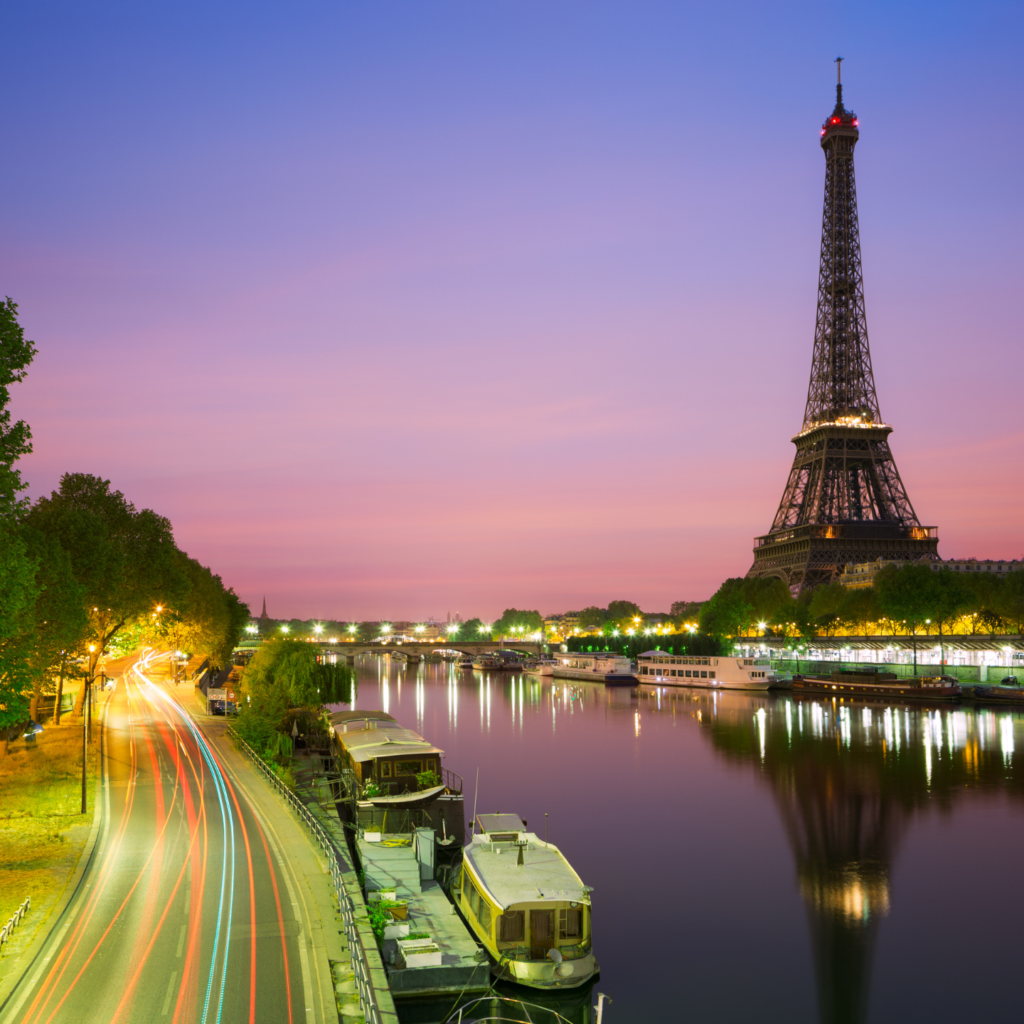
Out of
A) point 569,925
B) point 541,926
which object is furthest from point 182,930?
point 569,925

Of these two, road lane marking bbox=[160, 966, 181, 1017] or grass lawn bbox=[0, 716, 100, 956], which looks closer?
road lane marking bbox=[160, 966, 181, 1017]

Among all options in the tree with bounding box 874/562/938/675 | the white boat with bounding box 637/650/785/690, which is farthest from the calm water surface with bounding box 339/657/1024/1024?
the tree with bounding box 874/562/938/675

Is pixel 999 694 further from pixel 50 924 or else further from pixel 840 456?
pixel 50 924

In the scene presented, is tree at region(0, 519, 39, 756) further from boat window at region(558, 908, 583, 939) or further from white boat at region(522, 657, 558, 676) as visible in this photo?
white boat at region(522, 657, 558, 676)

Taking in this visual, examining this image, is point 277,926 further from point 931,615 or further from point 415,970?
point 931,615

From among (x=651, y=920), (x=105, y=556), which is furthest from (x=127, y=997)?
(x=105, y=556)

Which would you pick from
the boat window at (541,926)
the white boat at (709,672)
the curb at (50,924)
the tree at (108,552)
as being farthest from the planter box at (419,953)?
the white boat at (709,672)
